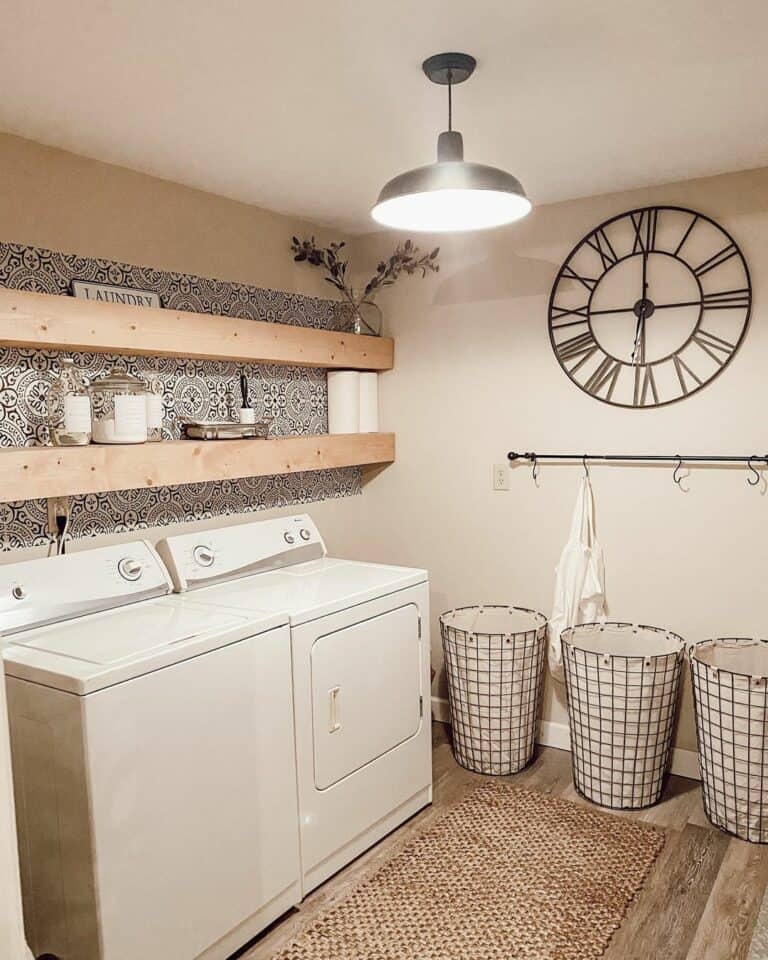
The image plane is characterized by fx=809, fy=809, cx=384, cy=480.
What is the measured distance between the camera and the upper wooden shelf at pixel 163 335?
7.29 feet

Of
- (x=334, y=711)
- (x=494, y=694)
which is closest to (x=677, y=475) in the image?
(x=494, y=694)

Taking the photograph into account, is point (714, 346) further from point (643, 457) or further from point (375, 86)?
point (375, 86)

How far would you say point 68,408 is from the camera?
7.84 ft

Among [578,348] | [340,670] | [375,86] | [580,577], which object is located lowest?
[340,670]

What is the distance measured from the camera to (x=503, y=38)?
5.95 feet

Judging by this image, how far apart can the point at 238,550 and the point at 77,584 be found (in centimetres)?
65

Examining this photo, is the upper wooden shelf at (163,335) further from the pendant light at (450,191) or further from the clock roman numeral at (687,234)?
the clock roman numeral at (687,234)

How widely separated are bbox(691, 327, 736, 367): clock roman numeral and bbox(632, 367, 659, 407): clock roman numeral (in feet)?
0.65

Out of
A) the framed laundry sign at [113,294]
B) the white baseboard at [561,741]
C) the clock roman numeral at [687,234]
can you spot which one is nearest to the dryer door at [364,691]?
the white baseboard at [561,741]

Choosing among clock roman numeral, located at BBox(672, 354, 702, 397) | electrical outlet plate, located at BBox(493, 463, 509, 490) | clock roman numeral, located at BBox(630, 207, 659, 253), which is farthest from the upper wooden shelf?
clock roman numeral, located at BBox(672, 354, 702, 397)

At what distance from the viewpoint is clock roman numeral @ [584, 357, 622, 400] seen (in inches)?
123

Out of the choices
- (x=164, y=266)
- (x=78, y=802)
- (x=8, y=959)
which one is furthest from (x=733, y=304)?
(x=8, y=959)

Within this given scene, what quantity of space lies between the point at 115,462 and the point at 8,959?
166 centimetres

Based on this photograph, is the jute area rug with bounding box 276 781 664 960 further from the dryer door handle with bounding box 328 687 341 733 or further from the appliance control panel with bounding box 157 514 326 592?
the appliance control panel with bounding box 157 514 326 592
